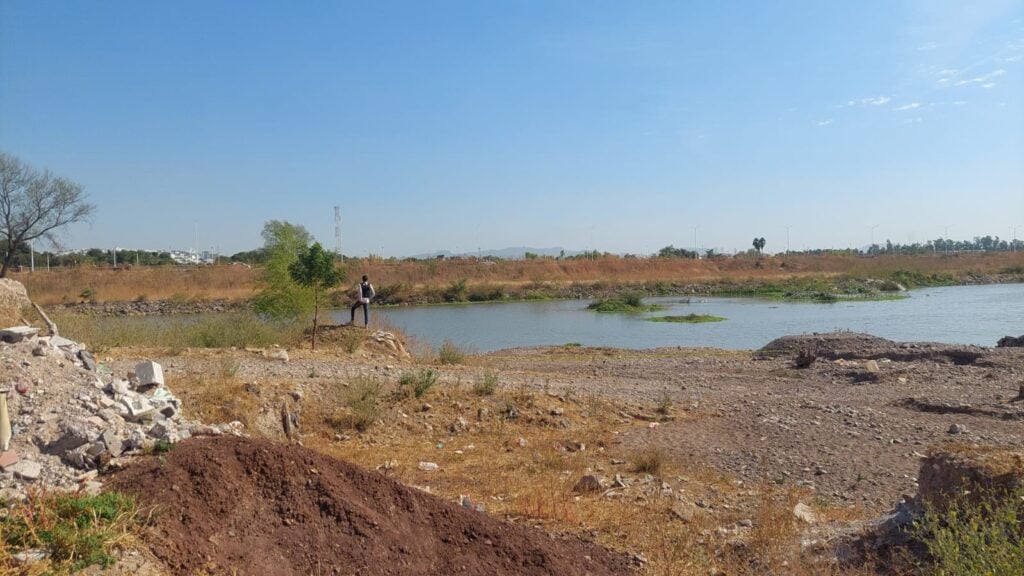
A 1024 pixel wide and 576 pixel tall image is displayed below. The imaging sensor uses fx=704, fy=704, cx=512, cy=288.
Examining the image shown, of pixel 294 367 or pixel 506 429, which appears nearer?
pixel 506 429

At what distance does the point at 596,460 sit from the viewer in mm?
9391

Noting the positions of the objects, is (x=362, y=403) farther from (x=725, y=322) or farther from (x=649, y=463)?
(x=725, y=322)

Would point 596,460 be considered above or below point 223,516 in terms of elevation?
below

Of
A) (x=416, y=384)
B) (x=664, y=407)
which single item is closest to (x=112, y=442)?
(x=416, y=384)

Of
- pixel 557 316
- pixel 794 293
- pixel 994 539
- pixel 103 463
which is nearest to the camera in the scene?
pixel 994 539

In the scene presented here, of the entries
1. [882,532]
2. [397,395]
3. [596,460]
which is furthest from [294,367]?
[882,532]

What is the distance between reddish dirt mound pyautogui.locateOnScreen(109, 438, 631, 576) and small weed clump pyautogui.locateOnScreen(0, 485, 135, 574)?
0.88ft

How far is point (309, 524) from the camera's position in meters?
5.07

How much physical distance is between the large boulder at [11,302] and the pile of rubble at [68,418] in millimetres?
3280

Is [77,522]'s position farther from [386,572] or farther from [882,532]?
[882,532]

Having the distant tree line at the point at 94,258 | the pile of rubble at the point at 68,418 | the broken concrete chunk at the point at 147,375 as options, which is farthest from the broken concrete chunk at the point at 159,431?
the distant tree line at the point at 94,258

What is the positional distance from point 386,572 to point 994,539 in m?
3.66

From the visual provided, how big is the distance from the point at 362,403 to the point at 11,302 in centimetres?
586

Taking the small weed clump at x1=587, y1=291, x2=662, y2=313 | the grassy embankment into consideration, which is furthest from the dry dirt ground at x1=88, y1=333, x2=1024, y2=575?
the grassy embankment
